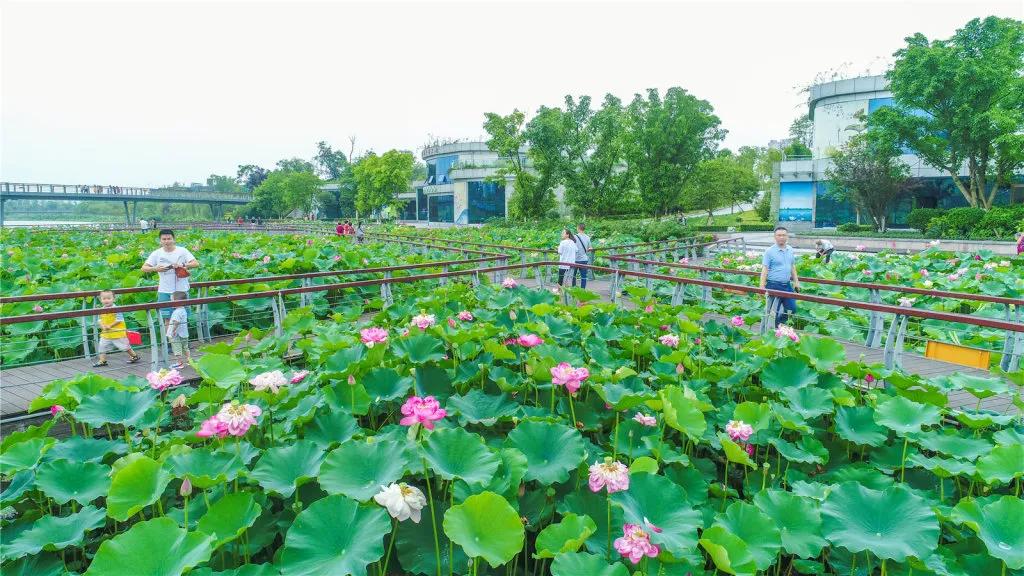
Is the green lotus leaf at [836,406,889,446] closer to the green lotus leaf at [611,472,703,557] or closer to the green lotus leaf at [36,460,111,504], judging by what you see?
the green lotus leaf at [611,472,703,557]

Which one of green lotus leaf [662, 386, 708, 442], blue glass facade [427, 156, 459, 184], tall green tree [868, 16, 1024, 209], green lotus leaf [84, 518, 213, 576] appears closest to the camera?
green lotus leaf [84, 518, 213, 576]

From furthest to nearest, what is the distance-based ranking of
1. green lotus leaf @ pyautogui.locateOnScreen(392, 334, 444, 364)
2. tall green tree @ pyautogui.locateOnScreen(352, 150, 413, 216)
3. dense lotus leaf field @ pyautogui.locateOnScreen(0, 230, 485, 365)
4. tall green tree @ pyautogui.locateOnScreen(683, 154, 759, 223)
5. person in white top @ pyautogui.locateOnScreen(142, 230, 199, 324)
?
tall green tree @ pyautogui.locateOnScreen(352, 150, 413, 216), tall green tree @ pyautogui.locateOnScreen(683, 154, 759, 223), dense lotus leaf field @ pyautogui.locateOnScreen(0, 230, 485, 365), person in white top @ pyautogui.locateOnScreen(142, 230, 199, 324), green lotus leaf @ pyautogui.locateOnScreen(392, 334, 444, 364)

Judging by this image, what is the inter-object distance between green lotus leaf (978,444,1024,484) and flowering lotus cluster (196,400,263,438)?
8.55 feet

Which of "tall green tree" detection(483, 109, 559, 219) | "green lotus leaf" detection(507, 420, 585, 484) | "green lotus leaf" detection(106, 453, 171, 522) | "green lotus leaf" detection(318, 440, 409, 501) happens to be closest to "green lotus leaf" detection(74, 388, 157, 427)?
"green lotus leaf" detection(106, 453, 171, 522)

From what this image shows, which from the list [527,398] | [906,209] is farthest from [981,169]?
[527,398]

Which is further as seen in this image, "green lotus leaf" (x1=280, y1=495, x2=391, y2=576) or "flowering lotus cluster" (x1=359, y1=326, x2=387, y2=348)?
"flowering lotus cluster" (x1=359, y1=326, x2=387, y2=348)

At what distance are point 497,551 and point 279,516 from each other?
875 mm

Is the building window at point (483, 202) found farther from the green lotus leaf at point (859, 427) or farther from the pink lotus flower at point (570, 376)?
the pink lotus flower at point (570, 376)

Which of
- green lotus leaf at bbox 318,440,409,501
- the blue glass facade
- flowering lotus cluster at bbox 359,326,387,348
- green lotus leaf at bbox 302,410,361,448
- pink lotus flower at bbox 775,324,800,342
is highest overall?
the blue glass facade

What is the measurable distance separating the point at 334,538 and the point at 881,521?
5.38 feet

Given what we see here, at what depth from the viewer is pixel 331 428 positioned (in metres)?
2.35

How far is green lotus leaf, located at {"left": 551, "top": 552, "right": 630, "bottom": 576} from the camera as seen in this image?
1.56 meters

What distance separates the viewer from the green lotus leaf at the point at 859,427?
2543 mm

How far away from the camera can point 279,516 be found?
200 cm
